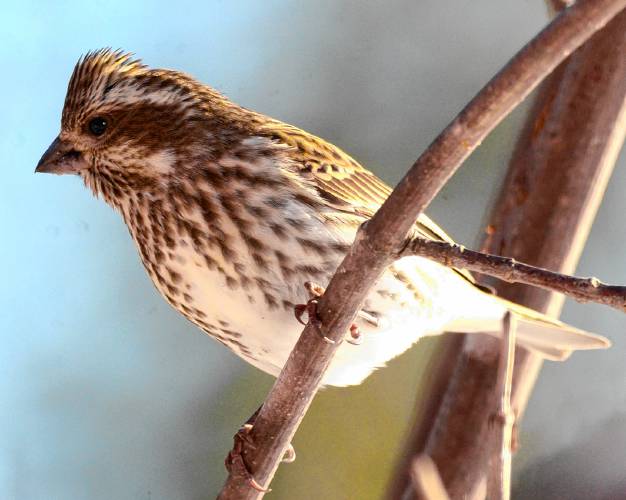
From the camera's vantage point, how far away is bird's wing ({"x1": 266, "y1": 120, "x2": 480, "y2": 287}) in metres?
3.64

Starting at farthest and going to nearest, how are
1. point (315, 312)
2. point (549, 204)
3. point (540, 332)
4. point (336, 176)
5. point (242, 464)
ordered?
point (549, 204) → point (540, 332) → point (336, 176) → point (242, 464) → point (315, 312)

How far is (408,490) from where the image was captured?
395 cm

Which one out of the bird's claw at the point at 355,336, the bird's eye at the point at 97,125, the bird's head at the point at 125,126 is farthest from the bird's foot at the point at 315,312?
the bird's eye at the point at 97,125

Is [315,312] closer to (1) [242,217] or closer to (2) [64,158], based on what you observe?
(1) [242,217]

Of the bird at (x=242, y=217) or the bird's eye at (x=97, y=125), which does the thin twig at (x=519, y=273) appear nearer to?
the bird at (x=242, y=217)

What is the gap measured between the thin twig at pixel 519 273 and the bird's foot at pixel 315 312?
13.7 inches

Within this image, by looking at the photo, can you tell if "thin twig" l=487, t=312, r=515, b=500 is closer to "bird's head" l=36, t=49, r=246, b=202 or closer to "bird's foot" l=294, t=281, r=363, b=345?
"bird's foot" l=294, t=281, r=363, b=345

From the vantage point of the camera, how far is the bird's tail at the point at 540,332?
12.9 ft

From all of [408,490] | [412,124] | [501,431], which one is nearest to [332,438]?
[408,490]

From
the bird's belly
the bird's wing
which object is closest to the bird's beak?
the bird's belly

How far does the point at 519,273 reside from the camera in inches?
98.2

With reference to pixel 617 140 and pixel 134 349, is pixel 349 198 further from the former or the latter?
pixel 134 349

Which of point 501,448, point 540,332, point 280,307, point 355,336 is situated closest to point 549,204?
point 540,332

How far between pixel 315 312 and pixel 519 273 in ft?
1.87
